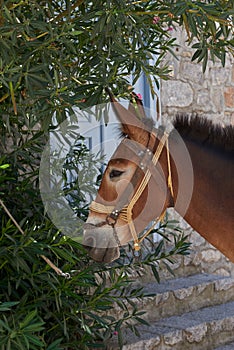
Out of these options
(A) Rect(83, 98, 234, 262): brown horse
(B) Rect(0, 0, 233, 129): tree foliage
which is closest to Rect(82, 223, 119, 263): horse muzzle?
(A) Rect(83, 98, 234, 262): brown horse

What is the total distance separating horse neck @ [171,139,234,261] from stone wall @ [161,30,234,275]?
2269 mm

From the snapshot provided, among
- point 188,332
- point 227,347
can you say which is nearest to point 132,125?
point 188,332

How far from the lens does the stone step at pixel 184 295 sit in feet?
14.9

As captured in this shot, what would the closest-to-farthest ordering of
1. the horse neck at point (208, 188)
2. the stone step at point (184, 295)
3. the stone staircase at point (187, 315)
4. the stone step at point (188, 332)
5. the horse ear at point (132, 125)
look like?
the horse ear at point (132, 125) → the horse neck at point (208, 188) → the stone step at point (188, 332) → the stone staircase at point (187, 315) → the stone step at point (184, 295)

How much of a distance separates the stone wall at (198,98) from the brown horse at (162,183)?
2245 millimetres

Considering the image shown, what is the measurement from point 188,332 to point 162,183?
183cm

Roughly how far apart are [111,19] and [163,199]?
852 mm

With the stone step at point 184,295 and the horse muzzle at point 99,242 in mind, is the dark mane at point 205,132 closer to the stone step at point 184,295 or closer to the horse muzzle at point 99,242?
the horse muzzle at point 99,242

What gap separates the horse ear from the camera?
8.85 ft

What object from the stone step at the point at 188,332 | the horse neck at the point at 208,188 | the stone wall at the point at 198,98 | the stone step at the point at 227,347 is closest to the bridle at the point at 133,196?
the horse neck at the point at 208,188

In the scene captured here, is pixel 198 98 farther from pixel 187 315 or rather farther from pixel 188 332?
pixel 188 332

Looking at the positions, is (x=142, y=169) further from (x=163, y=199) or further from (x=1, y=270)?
(x=1, y=270)

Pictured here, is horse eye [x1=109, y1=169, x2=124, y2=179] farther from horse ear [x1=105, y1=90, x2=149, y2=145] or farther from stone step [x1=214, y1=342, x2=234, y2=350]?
stone step [x1=214, y1=342, x2=234, y2=350]

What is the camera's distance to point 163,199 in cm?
282
